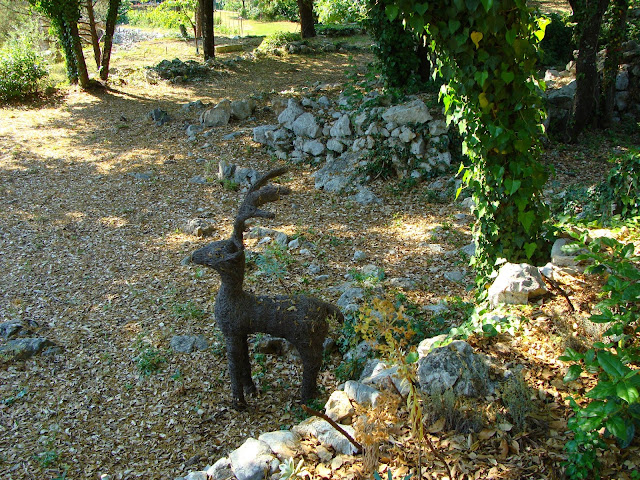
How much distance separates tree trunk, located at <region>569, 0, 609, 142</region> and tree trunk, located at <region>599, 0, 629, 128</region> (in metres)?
0.22

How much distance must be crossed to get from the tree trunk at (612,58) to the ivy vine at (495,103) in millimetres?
5742

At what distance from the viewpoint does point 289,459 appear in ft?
7.95

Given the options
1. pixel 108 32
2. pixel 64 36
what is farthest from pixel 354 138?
pixel 64 36

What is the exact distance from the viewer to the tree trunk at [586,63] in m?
7.64

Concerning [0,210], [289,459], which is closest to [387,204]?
[289,459]

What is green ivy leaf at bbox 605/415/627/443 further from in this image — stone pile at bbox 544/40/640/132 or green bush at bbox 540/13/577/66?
green bush at bbox 540/13/577/66

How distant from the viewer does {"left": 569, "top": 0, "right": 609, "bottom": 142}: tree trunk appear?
7637 millimetres

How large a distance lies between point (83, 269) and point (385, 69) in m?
6.13

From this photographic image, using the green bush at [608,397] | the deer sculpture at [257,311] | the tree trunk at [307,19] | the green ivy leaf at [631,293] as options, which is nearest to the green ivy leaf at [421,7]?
the deer sculpture at [257,311]

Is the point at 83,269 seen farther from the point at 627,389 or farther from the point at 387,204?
the point at 627,389

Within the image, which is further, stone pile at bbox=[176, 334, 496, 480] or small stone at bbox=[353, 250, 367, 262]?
small stone at bbox=[353, 250, 367, 262]

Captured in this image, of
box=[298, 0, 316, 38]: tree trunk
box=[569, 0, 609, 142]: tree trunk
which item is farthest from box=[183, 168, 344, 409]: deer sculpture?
box=[298, 0, 316, 38]: tree trunk

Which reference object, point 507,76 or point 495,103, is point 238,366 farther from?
point 507,76

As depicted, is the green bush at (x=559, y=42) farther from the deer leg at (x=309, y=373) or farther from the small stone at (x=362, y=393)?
the small stone at (x=362, y=393)
